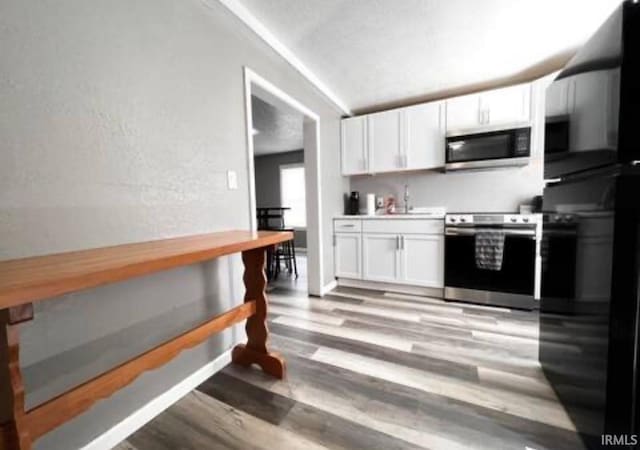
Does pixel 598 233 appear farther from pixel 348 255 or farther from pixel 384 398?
pixel 348 255

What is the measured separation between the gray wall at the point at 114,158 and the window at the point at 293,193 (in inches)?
160

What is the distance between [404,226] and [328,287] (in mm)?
1199

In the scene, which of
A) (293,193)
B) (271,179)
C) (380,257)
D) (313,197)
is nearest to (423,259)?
(380,257)

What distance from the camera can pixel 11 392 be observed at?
2.29 feet

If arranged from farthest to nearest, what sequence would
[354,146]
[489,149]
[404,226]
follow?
[354,146] < [404,226] < [489,149]

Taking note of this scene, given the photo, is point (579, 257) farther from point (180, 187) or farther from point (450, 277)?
point (180, 187)

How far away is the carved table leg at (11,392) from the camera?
0.69m

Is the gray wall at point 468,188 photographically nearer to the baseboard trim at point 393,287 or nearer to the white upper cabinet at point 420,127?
the white upper cabinet at point 420,127

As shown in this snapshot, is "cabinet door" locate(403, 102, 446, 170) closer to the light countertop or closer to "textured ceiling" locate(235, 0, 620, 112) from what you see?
"textured ceiling" locate(235, 0, 620, 112)

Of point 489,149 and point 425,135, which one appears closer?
point 489,149

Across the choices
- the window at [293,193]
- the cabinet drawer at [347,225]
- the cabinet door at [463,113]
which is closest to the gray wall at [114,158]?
the cabinet drawer at [347,225]

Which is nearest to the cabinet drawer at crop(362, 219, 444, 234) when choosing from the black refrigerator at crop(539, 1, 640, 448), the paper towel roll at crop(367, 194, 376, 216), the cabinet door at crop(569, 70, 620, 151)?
the paper towel roll at crop(367, 194, 376, 216)

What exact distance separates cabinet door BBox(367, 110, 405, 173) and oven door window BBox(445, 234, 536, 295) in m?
1.14

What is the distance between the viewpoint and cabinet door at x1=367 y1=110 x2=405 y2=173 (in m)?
3.21
